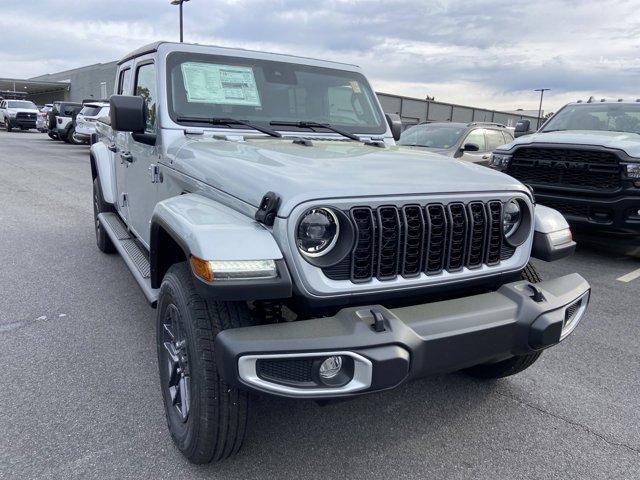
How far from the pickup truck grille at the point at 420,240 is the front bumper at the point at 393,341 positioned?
194mm

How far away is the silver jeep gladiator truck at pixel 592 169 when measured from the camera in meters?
5.75

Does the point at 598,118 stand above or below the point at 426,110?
below

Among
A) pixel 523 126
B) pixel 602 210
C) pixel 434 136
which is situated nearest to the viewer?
pixel 602 210

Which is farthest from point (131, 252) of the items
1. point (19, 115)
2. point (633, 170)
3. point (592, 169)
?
point (19, 115)

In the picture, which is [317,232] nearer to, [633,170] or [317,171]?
[317,171]

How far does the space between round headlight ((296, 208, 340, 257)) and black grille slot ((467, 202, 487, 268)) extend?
0.71m

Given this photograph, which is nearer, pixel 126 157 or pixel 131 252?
pixel 131 252

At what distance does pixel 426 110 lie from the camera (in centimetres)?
2267

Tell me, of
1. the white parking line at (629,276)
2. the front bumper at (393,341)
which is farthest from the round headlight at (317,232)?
the white parking line at (629,276)

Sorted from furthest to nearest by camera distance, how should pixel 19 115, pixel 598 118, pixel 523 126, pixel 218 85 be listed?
1. pixel 19 115
2. pixel 523 126
3. pixel 598 118
4. pixel 218 85

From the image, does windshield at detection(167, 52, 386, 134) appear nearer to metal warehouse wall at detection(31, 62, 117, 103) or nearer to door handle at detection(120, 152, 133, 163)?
door handle at detection(120, 152, 133, 163)

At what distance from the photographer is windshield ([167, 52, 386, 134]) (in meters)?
3.43

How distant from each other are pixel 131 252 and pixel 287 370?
2508mm

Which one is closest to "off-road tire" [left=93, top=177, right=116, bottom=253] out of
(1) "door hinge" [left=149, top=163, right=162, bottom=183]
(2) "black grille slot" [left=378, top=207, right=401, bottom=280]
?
(1) "door hinge" [left=149, top=163, right=162, bottom=183]
